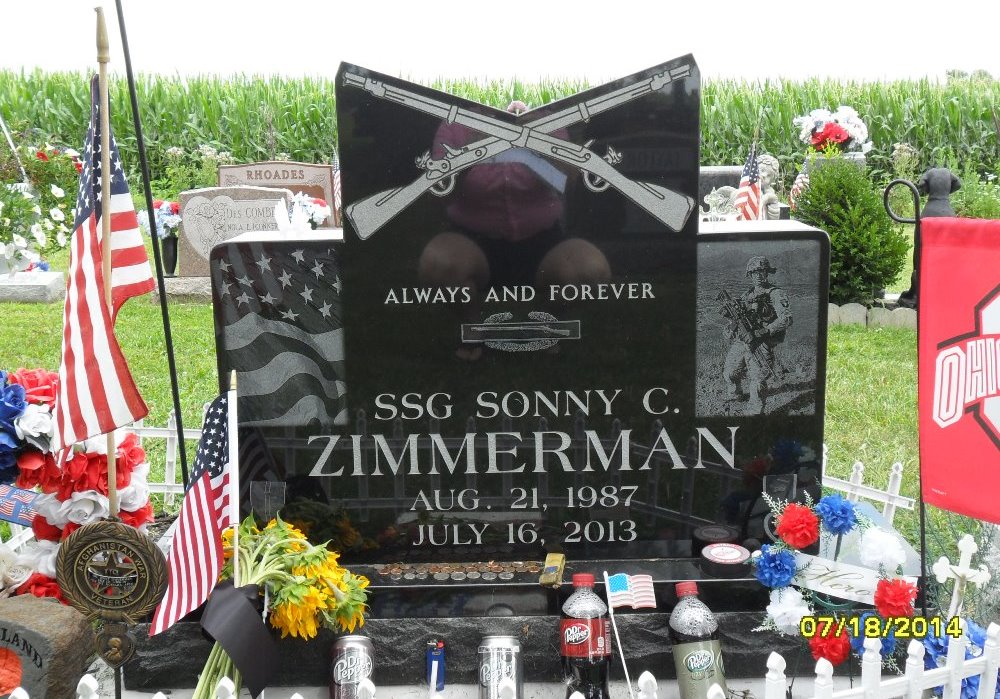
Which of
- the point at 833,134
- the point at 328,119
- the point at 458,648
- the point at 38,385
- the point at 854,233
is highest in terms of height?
the point at 328,119

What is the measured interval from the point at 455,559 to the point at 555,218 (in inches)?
64.0

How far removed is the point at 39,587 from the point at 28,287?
9271 mm

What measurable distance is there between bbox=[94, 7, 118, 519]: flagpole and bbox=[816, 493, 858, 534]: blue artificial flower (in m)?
2.88

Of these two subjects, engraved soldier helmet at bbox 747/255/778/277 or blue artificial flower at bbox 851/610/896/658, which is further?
engraved soldier helmet at bbox 747/255/778/277

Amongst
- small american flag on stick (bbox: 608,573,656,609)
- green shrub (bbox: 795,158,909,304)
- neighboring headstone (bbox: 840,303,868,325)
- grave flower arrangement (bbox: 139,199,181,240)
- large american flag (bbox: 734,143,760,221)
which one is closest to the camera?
small american flag on stick (bbox: 608,573,656,609)

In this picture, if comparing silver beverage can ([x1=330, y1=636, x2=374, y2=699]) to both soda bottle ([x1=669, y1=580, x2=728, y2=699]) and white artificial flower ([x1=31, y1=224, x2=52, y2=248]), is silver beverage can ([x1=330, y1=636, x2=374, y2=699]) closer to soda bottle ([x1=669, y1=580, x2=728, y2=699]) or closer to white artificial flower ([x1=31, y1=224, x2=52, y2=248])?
soda bottle ([x1=669, y1=580, x2=728, y2=699])

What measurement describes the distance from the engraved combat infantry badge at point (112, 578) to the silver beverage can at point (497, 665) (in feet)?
4.19

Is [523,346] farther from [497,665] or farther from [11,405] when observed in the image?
[11,405]

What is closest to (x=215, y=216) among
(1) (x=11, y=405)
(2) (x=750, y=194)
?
(2) (x=750, y=194)

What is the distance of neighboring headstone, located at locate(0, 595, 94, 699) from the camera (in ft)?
12.5

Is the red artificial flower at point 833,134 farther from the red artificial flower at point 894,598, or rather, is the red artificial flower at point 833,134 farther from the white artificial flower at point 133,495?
the white artificial flower at point 133,495

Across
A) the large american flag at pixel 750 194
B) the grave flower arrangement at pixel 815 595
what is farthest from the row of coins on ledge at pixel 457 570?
the large american flag at pixel 750 194

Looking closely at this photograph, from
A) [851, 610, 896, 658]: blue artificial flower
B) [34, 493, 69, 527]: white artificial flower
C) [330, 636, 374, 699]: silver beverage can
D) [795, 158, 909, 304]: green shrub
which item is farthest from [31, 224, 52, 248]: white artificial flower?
[851, 610, 896, 658]: blue artificial flower

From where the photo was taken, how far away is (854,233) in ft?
38.2
